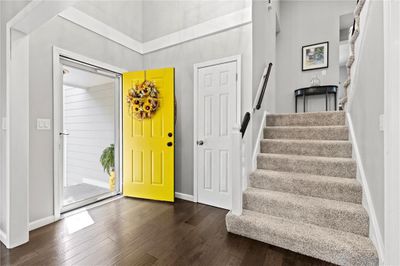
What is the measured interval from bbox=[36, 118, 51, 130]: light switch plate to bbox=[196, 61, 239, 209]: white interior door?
190 cm

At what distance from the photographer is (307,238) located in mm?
1619

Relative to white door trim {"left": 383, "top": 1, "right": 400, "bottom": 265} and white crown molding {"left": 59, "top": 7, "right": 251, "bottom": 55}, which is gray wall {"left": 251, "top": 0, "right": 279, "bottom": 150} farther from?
white door trim {"left": 383, "top": 1, "right": 400, "bottom": 265}

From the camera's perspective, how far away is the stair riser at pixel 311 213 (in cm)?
162

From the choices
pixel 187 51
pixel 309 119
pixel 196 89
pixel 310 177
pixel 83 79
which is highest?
pixel 187 51

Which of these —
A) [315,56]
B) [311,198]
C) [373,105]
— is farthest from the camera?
[315,56]

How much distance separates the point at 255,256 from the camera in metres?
1.63

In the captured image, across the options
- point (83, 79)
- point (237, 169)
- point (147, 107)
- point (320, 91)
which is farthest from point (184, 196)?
point (320, 91)

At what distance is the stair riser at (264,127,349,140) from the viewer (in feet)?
7.95

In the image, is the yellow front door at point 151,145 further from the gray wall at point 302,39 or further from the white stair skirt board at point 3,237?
the gray wall at point 302,39

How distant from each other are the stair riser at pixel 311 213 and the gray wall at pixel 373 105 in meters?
0.22

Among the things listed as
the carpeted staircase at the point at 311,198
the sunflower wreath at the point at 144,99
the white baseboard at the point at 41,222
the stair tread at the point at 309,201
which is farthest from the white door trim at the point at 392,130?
the white baseboard at the point at 41,222

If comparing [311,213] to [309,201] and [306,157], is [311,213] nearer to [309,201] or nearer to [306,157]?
[309,201]

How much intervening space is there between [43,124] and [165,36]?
89.2 inches

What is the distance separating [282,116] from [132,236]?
8.69ft
